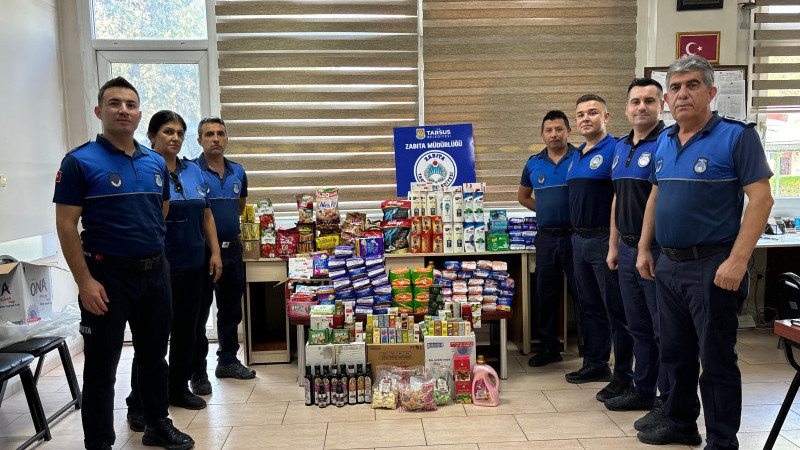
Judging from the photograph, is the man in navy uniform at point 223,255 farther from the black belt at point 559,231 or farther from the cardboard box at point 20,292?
the black belt at point 559,231

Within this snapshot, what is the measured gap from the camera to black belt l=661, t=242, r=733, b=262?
2.62 meters

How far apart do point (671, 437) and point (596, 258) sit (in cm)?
121

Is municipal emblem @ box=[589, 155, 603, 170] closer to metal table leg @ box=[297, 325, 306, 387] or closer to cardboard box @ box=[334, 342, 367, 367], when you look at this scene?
cardboard box @ box=[334, 342, 367, 367]

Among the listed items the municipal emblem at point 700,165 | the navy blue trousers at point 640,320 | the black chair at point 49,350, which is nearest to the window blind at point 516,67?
the navy blue trousers at point 640,320

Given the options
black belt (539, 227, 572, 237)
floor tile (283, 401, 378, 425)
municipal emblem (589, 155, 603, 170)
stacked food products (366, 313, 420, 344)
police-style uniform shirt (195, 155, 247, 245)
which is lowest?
floor tile (283, 401, 378, 425)

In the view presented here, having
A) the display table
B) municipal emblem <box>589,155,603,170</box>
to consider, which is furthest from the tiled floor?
municipal emblem <box>589,155,603,170</box>

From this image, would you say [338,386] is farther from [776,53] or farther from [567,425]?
[776,53]

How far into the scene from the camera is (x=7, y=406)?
3.86 m

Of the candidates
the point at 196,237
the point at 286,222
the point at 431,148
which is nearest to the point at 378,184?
the point at 431,148

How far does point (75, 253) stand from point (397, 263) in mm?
2534

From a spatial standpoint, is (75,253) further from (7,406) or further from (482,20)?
(482,20)

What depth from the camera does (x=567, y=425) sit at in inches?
133

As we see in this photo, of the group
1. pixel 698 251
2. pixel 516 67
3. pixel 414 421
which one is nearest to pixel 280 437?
pixel 414 421

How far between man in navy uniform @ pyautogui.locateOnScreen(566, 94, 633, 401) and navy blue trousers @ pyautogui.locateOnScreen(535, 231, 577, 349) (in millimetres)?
313
